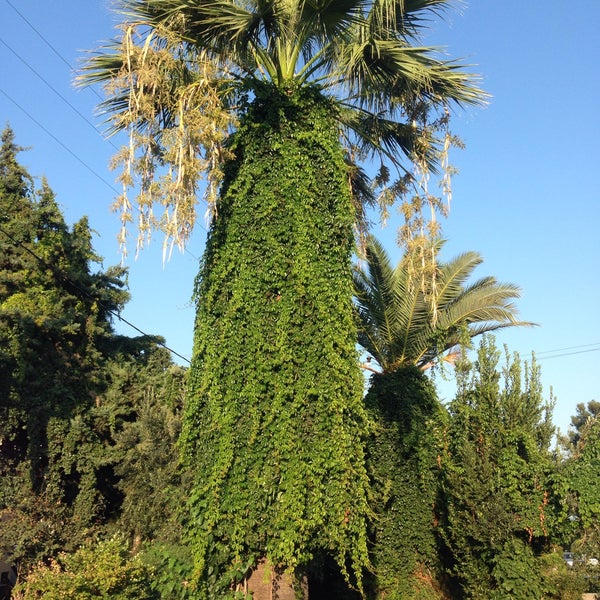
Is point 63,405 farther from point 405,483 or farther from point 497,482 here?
point 497,482

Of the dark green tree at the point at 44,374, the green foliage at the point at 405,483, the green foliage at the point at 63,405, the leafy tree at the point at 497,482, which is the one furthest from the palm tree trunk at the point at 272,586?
the dark green tree at the point at 44,374

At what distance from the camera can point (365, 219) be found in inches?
463

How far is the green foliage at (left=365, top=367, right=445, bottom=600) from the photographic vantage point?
13461 millimetres

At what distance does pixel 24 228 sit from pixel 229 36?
10.9 metres

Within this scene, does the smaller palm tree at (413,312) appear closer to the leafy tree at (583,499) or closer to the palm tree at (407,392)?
the palm tree at (407,392)

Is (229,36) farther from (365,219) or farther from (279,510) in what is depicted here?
(279,510)

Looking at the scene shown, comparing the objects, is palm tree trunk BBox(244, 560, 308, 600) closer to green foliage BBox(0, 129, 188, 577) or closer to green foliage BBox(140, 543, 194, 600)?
green foliage BBox(140, 543, 194, 600)

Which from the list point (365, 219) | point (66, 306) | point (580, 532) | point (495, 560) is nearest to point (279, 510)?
point (495, 560)

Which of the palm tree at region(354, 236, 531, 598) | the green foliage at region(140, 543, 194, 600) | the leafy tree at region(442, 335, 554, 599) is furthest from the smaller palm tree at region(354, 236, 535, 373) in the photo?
the green foliage at region(140, 543, 194, 600)

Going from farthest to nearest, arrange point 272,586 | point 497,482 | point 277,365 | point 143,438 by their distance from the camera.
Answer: point 143,438 → point 497,482 → point 277,365 → point 272,586

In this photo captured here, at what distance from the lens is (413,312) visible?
1469 centimetres

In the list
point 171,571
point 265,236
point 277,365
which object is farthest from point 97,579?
point 265,236

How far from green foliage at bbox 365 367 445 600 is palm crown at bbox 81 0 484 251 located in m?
6.19

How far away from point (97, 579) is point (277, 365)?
12.9ft
